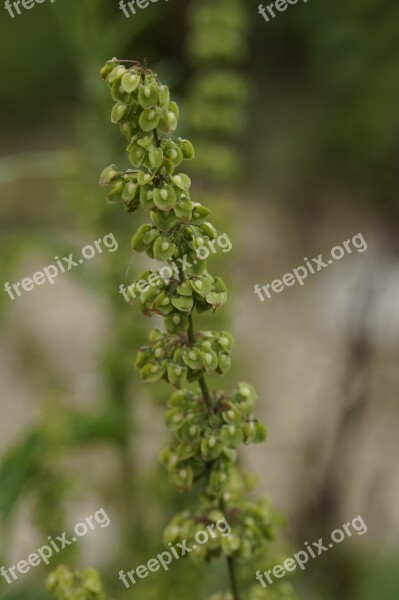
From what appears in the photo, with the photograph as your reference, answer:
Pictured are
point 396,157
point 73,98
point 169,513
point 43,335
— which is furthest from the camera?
point 73,98

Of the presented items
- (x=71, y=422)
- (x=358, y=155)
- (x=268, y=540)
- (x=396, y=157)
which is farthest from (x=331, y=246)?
(x=268, y=540)

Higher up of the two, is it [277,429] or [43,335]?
[43,335]

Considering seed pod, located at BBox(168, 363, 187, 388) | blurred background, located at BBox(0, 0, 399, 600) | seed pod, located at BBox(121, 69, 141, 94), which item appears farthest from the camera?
blurred background, located at BBox(0, 0, 399, 600)

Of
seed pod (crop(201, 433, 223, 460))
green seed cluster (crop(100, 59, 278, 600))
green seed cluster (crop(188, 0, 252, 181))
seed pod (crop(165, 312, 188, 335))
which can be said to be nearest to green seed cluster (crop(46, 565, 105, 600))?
green seed cluster (crop(100, 59, 278, 600))

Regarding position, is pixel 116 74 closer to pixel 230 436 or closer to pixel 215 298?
pixel 215 298

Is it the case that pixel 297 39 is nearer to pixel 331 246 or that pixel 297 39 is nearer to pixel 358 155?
pixel 358 155

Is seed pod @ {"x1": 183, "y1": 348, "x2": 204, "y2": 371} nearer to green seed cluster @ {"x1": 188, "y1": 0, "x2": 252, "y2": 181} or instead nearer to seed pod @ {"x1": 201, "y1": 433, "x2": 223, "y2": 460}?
seed pod @ {"x1": 201, "y1": 433, "x2": 223, "y2": 460}

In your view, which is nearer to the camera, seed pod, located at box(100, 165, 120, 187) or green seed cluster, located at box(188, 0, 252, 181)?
seed pod, located at box(100, 165, 120, 187)
